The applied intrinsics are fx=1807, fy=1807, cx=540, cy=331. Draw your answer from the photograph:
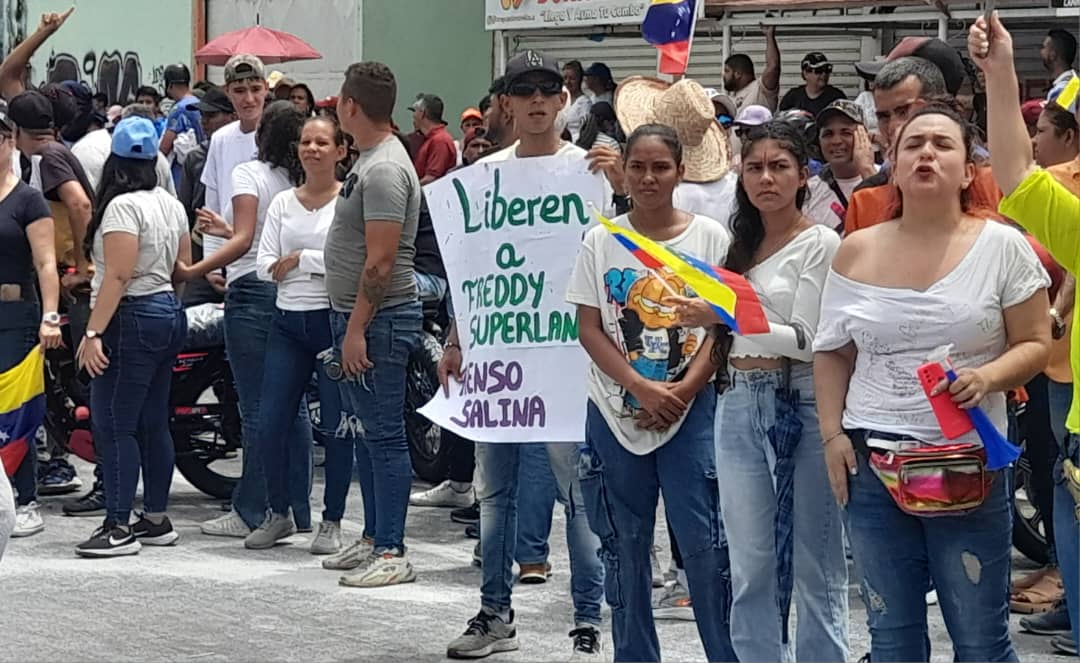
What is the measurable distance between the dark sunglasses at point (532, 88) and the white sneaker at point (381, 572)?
7.53 feet

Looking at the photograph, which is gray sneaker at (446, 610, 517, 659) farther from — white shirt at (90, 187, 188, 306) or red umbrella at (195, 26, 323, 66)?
red umbrella at (195, 26, 323, 66)

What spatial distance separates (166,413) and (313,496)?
1.46 meters

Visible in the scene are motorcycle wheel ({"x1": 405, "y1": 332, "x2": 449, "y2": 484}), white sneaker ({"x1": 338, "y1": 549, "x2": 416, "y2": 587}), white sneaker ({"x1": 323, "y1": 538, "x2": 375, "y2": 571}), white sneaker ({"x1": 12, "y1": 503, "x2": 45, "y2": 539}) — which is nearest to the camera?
white sneaker ({"x1": 338, "y1": 549, "x2": 416, "y2": 587})

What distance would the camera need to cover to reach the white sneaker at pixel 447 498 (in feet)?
31.7

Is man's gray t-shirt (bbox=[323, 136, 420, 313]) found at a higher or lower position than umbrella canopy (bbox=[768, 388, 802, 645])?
higher

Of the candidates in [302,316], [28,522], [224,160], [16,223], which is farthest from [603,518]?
[224,160]

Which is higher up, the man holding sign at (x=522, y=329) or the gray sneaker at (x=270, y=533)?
the man holding sign at (x=522, y=329)

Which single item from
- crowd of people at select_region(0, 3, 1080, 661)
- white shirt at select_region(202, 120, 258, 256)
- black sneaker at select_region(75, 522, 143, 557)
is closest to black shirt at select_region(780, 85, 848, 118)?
crowd of people at select_region(0, 3, 1080, 661)

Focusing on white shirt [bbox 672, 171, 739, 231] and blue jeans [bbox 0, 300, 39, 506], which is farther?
blue jeans [bbox 0, 300, 39, 506]

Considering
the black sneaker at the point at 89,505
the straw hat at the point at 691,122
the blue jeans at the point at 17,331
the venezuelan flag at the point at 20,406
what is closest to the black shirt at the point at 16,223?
the blue jeans at the point at 17,331

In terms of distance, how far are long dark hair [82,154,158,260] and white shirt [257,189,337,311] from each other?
60 cm

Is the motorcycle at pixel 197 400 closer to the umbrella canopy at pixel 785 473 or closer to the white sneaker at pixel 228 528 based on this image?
the white sneaker at pixel 228 528

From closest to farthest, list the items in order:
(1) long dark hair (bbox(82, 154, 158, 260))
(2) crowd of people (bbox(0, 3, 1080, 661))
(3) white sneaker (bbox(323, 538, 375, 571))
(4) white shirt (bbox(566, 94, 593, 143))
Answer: (2) crowd of people (bbox(0, 3, 1080, 661))
(3) white sneaker (bbox(323, 538, 375, 571))
(1) long dark hair (bbox(82, 154, 158, 260))
(4) white shirt (bbox(566, 94, 593, 143))

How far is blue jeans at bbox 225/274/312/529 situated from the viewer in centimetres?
875
